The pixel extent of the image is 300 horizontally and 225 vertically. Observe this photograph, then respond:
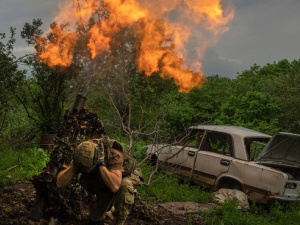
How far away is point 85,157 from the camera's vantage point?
160 inches

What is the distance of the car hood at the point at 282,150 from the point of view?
26.7ft

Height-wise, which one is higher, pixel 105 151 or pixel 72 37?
pixel 72 37

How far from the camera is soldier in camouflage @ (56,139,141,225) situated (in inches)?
162

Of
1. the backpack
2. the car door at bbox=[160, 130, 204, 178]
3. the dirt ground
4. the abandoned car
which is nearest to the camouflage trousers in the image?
the backpack

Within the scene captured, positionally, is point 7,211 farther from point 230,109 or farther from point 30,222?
point 230,109

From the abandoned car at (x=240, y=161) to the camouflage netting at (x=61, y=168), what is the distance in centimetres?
271

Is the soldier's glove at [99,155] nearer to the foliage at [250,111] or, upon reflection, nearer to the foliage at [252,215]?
the foliage at [252,215]

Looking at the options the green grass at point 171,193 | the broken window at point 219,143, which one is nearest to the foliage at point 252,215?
the green grass at point 171,193

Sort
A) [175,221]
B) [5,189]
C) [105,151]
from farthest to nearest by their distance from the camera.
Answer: [5,189], [175,221], [105,151]

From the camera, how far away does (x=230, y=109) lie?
2403cm

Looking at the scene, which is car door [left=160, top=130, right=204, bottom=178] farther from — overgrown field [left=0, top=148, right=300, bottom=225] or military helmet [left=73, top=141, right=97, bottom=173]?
military helmet [left=73, top=141, right=97, bottom=173]

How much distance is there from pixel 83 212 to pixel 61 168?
113 centimetres

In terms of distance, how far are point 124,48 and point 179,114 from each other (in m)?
6.11

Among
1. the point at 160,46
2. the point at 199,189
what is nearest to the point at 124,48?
the point at 160,46
